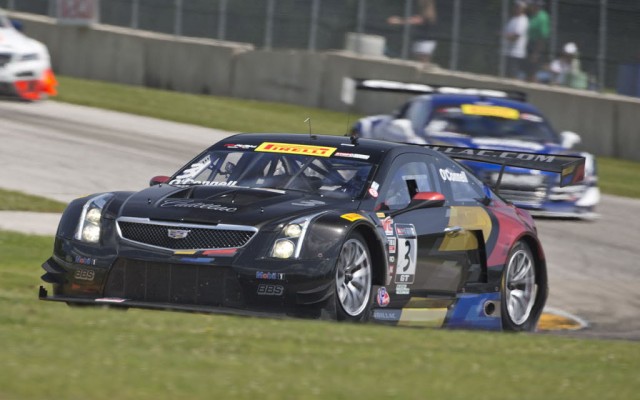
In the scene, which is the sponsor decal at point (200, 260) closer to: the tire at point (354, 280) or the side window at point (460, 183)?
the tire at point (354, 280)

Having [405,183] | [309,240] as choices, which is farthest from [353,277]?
[405,183]

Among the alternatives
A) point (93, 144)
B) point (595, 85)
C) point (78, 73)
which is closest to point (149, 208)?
point (93, 144)

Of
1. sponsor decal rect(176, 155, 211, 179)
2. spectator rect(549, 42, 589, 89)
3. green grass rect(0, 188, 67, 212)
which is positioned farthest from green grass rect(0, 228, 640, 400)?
spectator rect(549, 42, 589, 89)

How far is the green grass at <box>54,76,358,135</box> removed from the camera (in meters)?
24.4

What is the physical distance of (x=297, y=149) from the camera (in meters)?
9.73

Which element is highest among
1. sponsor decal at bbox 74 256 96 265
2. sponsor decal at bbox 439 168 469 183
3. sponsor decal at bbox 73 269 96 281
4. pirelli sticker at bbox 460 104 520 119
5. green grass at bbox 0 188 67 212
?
pirelli sticker at bbox 460 104 520 119

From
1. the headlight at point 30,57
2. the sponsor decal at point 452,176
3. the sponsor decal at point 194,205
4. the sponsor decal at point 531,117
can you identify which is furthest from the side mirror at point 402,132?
the sponsor decal at point 194,205

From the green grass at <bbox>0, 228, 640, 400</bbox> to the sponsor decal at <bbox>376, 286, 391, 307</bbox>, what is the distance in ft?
2.50

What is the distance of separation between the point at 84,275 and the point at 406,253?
214cm

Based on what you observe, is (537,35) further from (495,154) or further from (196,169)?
(196,169)

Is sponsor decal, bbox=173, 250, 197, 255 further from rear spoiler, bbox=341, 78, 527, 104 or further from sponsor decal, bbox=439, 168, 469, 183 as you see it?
rear spoiler, bbox=341, 78, 527, 104

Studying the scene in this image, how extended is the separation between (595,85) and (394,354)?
18.5 metres

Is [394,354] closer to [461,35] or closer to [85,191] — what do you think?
[85,191]

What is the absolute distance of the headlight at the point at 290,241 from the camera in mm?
8352
